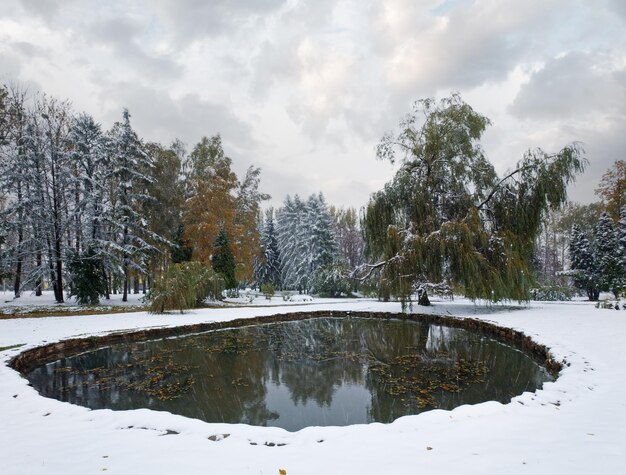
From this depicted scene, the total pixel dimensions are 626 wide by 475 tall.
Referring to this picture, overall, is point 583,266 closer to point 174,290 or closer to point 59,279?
point 174,290

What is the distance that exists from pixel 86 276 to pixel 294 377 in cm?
1587

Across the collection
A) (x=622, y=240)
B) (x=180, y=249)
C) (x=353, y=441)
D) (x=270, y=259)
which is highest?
(x=180, y=249)

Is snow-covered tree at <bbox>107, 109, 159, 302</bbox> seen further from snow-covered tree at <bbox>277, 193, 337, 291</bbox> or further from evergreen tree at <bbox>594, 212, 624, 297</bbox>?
evergreen tree at <bbox>594, 212, 624, 297</bbox>

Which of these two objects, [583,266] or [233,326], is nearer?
[233,326]

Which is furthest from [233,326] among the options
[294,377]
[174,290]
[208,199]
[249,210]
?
[249,210]

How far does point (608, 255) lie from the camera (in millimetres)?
25734

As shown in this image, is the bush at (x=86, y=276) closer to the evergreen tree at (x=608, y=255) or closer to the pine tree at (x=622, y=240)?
the evergreen tree at (x=608, y=255)

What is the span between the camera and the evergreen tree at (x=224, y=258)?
23.5 meters

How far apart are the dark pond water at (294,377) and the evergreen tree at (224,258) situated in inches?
508

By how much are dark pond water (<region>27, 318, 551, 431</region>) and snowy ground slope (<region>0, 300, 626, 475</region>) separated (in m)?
0.90

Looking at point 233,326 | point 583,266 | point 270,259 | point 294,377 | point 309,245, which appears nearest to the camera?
point 294,377

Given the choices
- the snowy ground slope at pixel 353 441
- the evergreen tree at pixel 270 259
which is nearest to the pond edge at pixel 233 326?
the snowy ground slope at pixel 353 441

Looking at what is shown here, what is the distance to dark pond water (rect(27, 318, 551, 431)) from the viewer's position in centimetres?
511

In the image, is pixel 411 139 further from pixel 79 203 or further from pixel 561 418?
pixel 79 203
